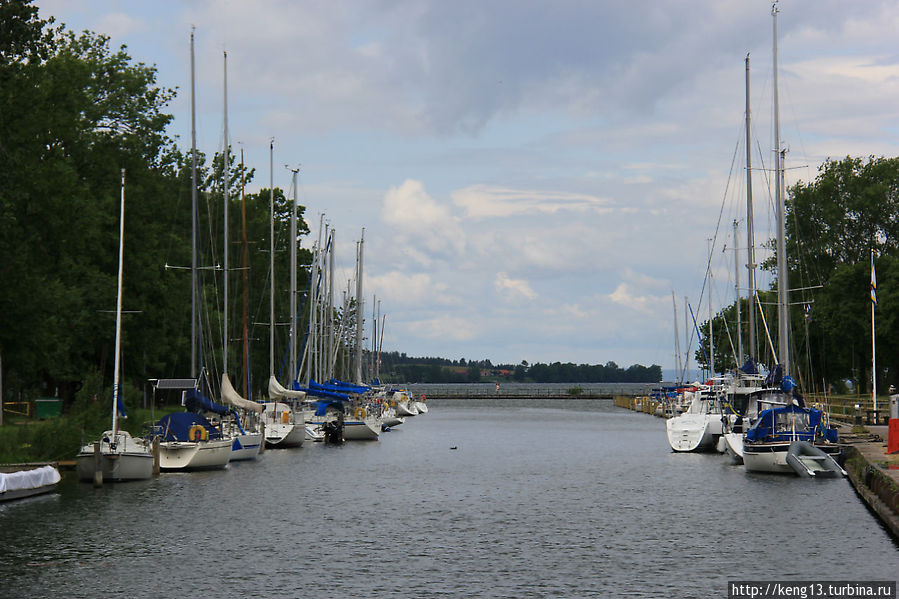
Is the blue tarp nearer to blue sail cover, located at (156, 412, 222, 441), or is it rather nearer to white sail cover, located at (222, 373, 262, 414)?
white sail cover, located at (222, 373, 262, 414)

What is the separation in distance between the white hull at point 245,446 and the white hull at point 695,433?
2467cm

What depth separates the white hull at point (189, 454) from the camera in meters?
49.2

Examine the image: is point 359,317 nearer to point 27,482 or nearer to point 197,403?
point 197,403

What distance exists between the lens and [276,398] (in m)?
70.2

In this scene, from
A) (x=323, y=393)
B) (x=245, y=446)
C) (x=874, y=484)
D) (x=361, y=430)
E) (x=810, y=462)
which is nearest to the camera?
(x=874, y=484)

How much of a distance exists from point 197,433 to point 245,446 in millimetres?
7667

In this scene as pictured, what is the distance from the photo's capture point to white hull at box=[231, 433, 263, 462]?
187 ft

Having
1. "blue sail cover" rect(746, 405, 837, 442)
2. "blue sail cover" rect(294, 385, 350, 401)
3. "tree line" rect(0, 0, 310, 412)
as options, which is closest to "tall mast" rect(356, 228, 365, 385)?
"tree line" rect(0, 0, 310, 412)

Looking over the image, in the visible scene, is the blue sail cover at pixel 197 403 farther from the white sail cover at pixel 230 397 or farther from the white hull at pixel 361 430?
the white hull at pixel 361 430

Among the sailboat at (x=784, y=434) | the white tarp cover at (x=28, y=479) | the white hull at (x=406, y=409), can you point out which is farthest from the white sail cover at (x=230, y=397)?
the white hull at (x=406, y=409)

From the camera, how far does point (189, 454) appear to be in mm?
49688

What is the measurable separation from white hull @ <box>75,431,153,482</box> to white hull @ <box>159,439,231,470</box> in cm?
253

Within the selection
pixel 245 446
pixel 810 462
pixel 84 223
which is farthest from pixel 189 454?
pixel 810 462

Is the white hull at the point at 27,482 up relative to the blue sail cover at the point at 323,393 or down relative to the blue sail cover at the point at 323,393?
down
